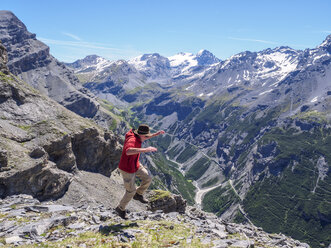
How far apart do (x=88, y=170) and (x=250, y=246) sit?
174 ft

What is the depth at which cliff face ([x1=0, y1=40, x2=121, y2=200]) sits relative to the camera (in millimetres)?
38281

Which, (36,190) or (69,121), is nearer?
(36,190)

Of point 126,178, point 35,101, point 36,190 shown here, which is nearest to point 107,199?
point 36,190

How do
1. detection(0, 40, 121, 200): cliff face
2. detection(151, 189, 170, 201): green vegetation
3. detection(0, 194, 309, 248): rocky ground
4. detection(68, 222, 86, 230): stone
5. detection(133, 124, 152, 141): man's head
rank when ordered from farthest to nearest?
detection(151, 189, 170, 201): green vegetation < detection(0, 40, 121, 200): cliff face < detection(133, 124, 152, 141): man's head < detection(68, 222, 86, 230): stone < detection(0, 194, 309, 248): rocky ground

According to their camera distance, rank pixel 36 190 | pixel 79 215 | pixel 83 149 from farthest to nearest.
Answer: pixel 83 149
pixel 36 190
pixel 79 215

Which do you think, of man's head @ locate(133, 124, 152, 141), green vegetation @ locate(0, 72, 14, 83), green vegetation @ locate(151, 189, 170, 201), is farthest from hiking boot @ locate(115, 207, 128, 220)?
green vegetation @ locate(0, 72, 14, 83)

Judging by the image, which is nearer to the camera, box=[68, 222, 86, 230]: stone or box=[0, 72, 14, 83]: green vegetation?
box=[68, 222, 86, 230]: stone

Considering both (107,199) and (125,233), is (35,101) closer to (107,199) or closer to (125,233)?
(107,199)

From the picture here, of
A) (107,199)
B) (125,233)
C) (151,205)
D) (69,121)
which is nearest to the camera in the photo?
(125,233)

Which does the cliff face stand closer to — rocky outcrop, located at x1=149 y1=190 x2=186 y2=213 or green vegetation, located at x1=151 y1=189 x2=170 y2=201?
rocky outcrop, located at x1=149 y1=190 x2=186 y2=213

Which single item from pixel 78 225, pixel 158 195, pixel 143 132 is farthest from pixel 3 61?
pixel 143 132

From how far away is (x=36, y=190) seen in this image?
135 feet

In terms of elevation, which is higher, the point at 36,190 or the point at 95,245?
the point at 95,245

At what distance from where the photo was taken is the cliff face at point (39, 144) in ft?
126
